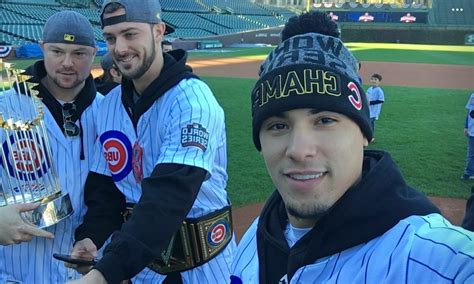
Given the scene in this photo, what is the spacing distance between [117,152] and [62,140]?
452 mm

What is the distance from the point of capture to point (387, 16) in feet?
165

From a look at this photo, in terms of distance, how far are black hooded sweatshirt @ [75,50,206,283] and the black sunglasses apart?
0.41 metres

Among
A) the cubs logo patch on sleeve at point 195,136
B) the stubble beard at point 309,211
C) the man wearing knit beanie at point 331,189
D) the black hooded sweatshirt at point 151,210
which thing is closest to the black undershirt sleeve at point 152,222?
the black hooded sweatshirt at point 151,210

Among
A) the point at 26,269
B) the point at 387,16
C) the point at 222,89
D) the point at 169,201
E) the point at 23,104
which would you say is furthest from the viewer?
the point at 387,16

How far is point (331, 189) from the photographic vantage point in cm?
137

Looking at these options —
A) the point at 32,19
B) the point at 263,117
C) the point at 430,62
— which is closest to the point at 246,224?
the point at 263,117

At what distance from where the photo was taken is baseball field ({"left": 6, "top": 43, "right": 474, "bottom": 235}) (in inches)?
286

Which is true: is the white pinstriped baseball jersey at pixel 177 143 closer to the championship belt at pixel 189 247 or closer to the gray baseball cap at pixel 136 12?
the championship belt at pixel 189 247

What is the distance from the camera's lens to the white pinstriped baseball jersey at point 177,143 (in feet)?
7.23

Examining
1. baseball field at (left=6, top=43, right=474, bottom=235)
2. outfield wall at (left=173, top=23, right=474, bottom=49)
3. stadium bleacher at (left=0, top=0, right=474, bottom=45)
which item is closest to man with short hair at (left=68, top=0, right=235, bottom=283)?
baseball field at (left=6, top=43, right=474, bottom=235)

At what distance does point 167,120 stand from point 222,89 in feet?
49.7

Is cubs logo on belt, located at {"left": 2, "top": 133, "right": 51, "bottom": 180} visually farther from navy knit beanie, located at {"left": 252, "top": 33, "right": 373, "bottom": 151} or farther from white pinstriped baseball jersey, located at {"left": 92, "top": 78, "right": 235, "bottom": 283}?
navy knit beanie, located at {"left": 252, "top": 33, "right": 373, "bottom": 151}

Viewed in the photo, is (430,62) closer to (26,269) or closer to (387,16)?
(387,16)

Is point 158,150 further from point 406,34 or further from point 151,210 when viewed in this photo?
point 406,34
